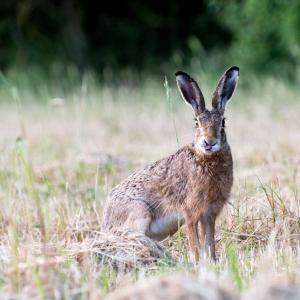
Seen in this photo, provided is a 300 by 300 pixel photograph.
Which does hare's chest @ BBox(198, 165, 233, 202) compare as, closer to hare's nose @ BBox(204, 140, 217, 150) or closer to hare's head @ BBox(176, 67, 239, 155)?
hare's head @ BBox(176, 67, 239, 155)

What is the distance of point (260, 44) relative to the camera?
62.5ft

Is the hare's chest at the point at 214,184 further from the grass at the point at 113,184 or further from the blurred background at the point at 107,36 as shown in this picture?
the blurred background at the point at 107,36

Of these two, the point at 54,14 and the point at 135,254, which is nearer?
the point at 135,254

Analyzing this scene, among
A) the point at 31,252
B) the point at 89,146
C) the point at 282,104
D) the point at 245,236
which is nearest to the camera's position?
the point at 31,252

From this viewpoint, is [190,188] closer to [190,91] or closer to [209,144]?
[209,144]

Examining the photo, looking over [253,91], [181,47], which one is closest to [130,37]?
[181,47]

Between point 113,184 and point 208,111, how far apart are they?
2.19m

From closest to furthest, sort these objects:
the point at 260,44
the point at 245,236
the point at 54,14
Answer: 1. the point at 245,236
2. the point at 260,44
3. the point at 54,14

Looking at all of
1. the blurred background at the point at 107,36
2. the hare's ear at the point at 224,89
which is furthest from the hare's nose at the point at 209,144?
the blurred background at the point at 107,36

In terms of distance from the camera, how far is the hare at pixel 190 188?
689 centimetres

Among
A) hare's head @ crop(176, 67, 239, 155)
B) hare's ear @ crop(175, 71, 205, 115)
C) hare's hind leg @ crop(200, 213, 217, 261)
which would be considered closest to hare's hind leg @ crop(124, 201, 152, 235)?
hare's hind leg @ crop(200, 213, 217, 261)

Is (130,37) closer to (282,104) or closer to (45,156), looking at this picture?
(282,104)

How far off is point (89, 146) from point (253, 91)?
510 centimetres

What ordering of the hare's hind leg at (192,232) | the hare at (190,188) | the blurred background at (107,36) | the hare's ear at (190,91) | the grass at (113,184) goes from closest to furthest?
the grass at (113,184) < the hare's hind leg at (192,232) < the hare at (190,188) < the hare's ear at (190,91) < the blurred background at (107,36)
